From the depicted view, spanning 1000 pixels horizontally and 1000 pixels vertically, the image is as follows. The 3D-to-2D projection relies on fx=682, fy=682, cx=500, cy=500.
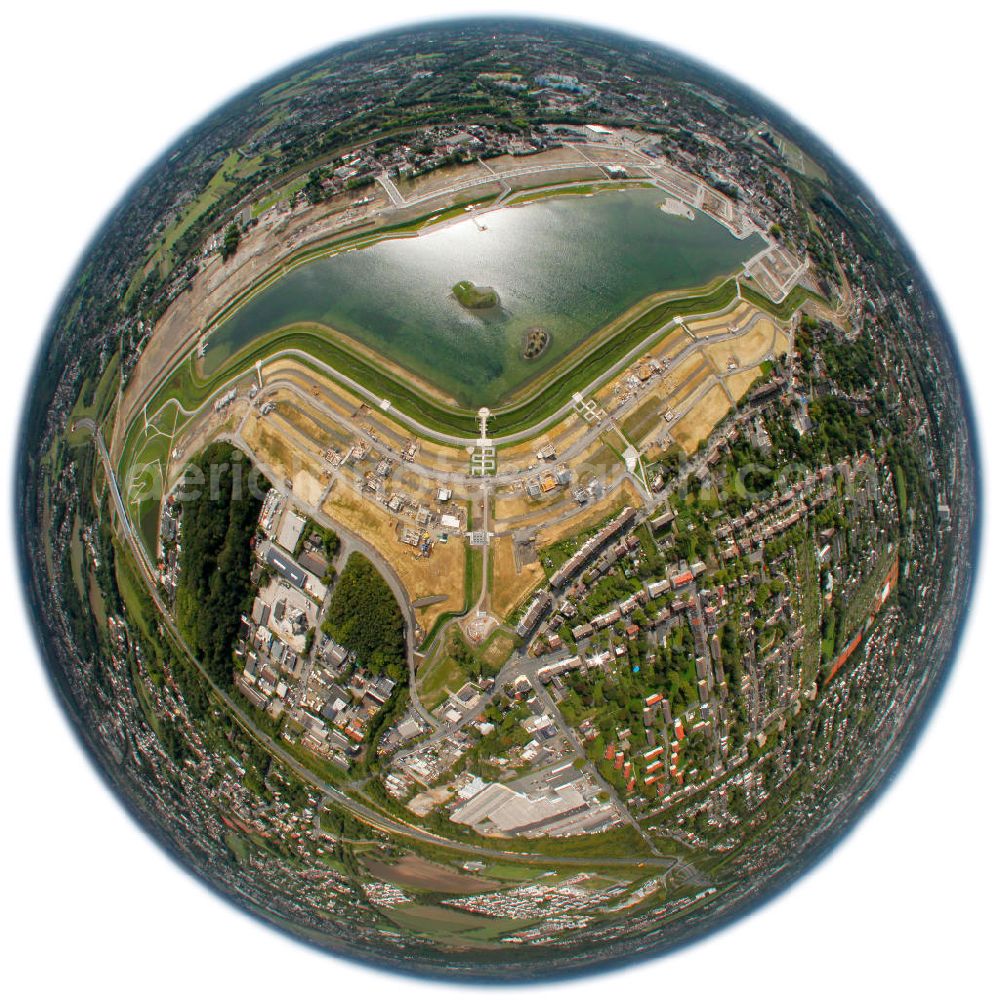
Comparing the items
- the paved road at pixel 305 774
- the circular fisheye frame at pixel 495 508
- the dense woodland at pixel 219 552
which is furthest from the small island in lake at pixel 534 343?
the paved road at pixel 305 774

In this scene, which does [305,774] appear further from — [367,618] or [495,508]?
[495,508]

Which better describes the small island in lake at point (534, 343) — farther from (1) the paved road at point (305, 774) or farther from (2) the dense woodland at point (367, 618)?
(1) the paved road at point (305, 774)

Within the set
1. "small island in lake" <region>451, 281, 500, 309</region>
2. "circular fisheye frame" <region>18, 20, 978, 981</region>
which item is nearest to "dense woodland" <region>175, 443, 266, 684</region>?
"circular fisheye frame" <region>18, 20, 978, 981</region>

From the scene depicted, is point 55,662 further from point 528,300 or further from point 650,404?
point 650,404

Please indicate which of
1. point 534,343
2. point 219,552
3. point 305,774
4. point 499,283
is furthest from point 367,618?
point 499,283

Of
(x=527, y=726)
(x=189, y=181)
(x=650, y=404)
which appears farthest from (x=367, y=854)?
(x=189, y=181)
